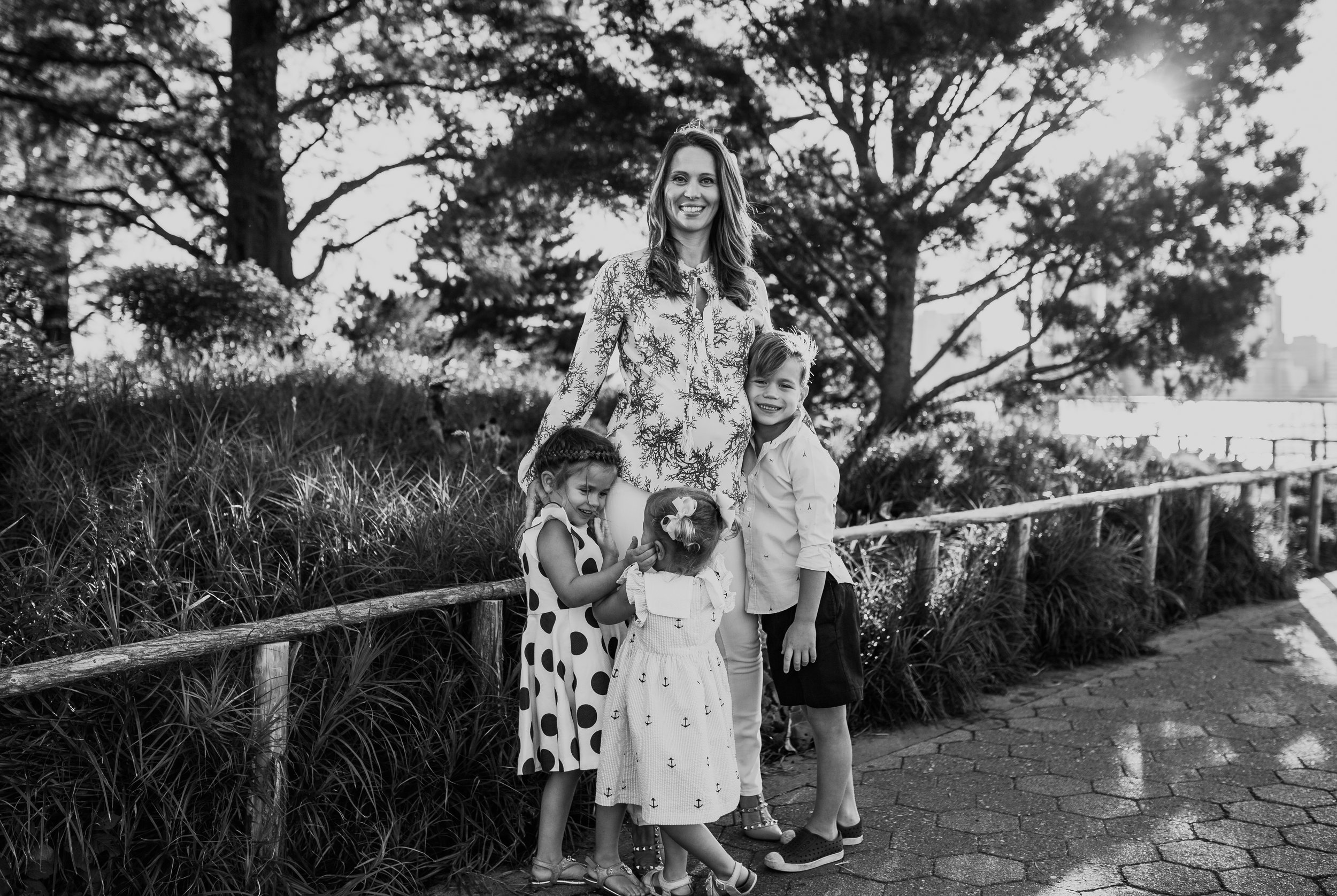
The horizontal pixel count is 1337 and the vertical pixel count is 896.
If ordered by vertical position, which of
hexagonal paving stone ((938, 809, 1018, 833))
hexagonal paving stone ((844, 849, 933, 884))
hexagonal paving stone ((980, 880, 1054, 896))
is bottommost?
hexagonal paving stone ((844, 849, 933, 884))

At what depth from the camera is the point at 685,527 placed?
2709 millimetres

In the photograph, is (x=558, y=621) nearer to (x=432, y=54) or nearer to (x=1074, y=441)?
(x=1074, y=441)

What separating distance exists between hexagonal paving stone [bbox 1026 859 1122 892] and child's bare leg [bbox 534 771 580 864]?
1.40 m

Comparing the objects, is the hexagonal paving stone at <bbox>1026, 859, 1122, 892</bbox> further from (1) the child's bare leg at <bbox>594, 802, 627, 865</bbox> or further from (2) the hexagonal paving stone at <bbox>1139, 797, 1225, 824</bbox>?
(1) the child's bare leg at <bbox>594, 802, 627, 865</bbox>

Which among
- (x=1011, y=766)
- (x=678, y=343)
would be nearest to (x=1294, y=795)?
(x=1011, y=766)

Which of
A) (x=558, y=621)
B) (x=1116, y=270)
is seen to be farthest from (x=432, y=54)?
(x=558, y=621)

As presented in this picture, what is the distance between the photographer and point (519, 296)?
1744 centimetres

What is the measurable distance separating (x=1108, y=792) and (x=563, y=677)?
2.17 meters

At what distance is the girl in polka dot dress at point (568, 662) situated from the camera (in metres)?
2.97

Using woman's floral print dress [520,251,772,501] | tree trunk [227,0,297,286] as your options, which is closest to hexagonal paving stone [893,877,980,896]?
woman's floral print dress [520,251,772,501]

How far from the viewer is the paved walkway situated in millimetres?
3168

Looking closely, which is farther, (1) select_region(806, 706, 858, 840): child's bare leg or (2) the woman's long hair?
(1) select_region(806, 706, 858, 840): child's bare leg

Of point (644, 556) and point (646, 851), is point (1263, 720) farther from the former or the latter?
point (644, 556)

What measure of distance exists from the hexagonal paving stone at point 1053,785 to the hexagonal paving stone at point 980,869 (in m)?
0.69
